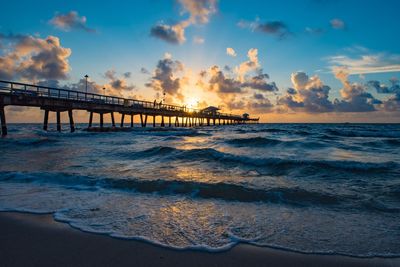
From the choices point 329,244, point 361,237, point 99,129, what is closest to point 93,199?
point 329,244

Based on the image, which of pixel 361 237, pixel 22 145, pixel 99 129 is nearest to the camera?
pixel 361 237

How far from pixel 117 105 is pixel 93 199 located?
105ft

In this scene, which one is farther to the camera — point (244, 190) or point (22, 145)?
point (22, 145)

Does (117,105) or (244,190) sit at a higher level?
(117,105)

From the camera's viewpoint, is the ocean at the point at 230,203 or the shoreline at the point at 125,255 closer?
the shoreline at the point at 125,255

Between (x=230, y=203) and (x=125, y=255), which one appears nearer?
(x=125, y=255)

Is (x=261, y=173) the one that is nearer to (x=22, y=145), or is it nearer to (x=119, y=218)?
(x=119, y=218)

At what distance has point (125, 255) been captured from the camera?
2812mm

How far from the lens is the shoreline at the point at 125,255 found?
265 centimetres

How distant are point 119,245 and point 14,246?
3.92 feet

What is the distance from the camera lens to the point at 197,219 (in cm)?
399

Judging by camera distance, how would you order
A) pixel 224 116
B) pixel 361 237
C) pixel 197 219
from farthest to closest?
pixel 224 116, pixel 197 219, pixel 361 237

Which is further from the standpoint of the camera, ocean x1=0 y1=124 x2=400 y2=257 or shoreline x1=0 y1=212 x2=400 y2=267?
ocean x1=0 y1=124 x2=400 y2=257

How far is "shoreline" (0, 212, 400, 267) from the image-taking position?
8.70 feet
